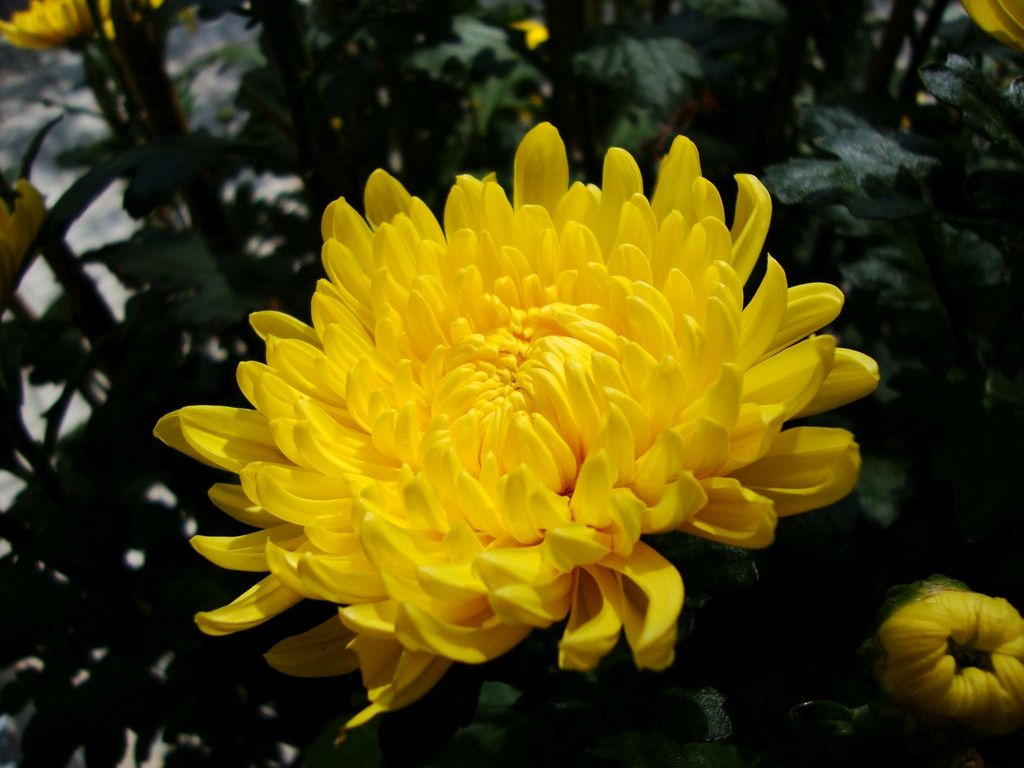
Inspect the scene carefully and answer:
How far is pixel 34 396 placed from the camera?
2.25 m

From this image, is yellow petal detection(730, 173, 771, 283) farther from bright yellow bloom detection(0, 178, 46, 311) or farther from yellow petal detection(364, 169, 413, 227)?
bright yellow bloom detection(0, 178, 46, 311)

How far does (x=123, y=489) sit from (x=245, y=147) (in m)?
0.47

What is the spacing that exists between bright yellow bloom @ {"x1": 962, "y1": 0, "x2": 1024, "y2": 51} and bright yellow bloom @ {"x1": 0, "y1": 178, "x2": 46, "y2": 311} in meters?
0.98

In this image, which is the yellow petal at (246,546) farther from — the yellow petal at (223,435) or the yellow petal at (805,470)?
the yellow petal at (805,470)

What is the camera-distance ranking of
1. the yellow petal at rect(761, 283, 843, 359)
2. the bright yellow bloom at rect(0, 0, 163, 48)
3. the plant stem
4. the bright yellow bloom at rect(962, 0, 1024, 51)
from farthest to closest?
the bright yellow bloom at rect(0, 0, 163, 48) < the plant stem < the bright yellow bloom at rect(962, 0, 1024, 51) < the yellow petal at rect(761, 283, 843, 359)

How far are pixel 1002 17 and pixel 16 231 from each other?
1.02 m

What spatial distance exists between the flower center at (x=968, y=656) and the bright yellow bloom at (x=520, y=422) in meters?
0.13

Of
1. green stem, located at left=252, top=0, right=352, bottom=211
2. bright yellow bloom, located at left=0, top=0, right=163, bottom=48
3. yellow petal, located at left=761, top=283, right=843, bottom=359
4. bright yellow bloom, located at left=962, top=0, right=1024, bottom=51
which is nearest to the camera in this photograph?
yellow petal, located at left=761, top=283, right=843, bottom=359

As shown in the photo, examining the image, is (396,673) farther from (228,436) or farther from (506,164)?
(506,164)

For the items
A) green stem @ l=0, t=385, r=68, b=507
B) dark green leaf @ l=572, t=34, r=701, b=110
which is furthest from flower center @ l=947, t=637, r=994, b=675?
green stem @ l=0, t=385, r=68, b=507

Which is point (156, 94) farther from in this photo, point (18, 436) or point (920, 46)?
point (920, 46)

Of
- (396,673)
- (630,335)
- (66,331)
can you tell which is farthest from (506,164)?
(396,673)

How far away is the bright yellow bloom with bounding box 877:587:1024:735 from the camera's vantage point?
557 millimetres

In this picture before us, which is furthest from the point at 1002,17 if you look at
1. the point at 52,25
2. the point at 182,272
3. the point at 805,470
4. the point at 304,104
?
the point at 52,25
